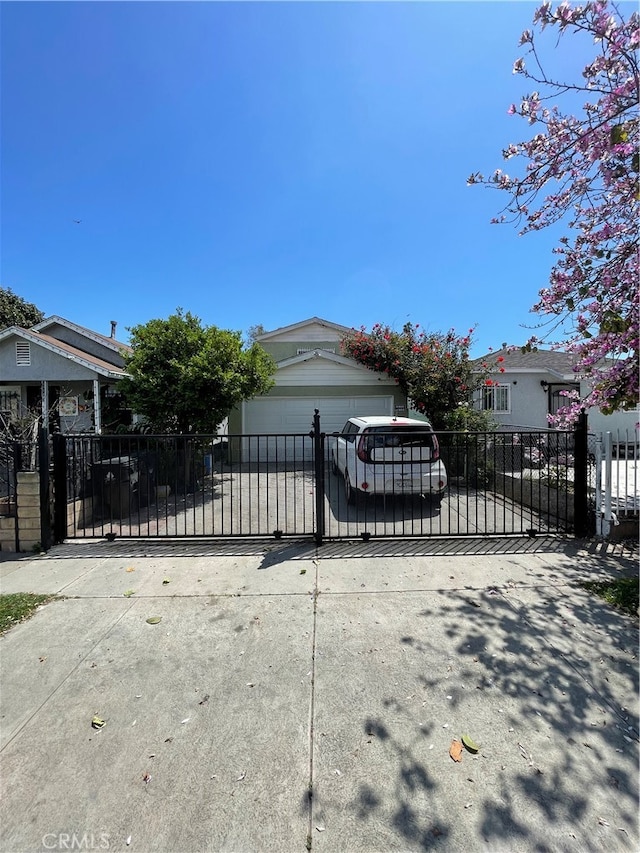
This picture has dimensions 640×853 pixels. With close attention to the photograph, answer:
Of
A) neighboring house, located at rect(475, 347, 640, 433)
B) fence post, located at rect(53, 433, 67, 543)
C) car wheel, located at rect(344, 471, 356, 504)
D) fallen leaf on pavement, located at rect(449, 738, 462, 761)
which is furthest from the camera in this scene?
neighboring house, located at rect(475, 347, 640, 433)

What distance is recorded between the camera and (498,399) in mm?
15508

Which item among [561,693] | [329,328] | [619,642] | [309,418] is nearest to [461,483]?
[309,418]

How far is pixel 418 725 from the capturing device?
7.41ft

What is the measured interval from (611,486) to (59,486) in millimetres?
7748

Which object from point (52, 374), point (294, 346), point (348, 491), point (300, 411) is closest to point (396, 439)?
point (348, 491)

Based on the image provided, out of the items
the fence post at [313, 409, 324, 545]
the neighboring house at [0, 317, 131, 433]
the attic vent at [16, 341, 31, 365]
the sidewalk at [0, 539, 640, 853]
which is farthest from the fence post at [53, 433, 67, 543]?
the attic vent at [16, 341, 31, 365]

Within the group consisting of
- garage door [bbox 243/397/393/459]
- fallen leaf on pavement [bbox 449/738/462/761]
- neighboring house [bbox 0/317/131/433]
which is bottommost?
fallen leaf on pavement [bbox 449/738/462/761]

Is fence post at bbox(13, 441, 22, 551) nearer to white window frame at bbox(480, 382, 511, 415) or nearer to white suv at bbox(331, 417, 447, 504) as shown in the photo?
white suv at bbox(331, 417, 447, 504)

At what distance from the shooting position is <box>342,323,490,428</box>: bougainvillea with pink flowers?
11055 mm

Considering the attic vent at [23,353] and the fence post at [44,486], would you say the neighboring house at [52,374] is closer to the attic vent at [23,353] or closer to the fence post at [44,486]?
the attic vent at [23,353]

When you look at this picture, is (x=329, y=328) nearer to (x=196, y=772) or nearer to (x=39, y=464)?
(x=39, y=464)

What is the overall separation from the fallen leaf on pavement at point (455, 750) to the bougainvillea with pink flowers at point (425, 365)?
363 inches

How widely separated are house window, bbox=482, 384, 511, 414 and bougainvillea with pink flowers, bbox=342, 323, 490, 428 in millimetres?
2780

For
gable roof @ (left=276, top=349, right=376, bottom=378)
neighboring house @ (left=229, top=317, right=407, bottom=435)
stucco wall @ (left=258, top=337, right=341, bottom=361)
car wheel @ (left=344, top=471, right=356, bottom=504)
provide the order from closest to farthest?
car wheel @ (left=344, top=471, right=356, bottom=504) < gable roof @ (left=276, top=349, right=376, bottom=378) < neighboring house @ (left=229, top=317, right=407, bottom=435) < stucco wall @ (left=258, top=337, right=341, bottom=361)
